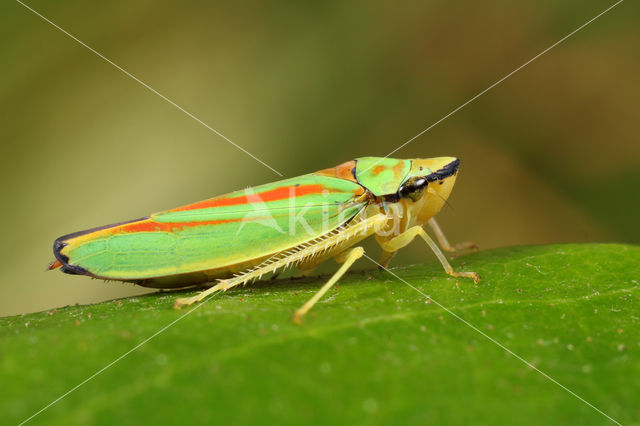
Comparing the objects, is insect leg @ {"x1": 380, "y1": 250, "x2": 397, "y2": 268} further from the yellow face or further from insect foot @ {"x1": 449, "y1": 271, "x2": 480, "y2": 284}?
insect foot @ {"x1": 449, "y1": 271, "x2": 480, "y2": 284}

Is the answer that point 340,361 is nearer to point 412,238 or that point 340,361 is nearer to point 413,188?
point 412,238

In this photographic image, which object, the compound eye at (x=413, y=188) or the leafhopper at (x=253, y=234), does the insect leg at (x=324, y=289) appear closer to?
the leafhopper at (x=253, y=234)

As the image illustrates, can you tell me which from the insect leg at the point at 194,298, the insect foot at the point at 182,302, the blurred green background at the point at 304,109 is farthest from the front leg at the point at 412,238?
the blurred green background at the point at 304,109

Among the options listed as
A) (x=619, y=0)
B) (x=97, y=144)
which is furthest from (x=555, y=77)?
(x=97, y=144)

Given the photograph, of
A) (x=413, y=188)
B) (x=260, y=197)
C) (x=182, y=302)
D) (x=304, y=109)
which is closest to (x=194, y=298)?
(x=182, y=302)

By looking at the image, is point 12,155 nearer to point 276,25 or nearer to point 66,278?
point 66,278

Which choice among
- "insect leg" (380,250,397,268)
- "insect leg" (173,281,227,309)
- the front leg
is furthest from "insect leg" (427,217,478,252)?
"insect leg" (173,281,227,309)
